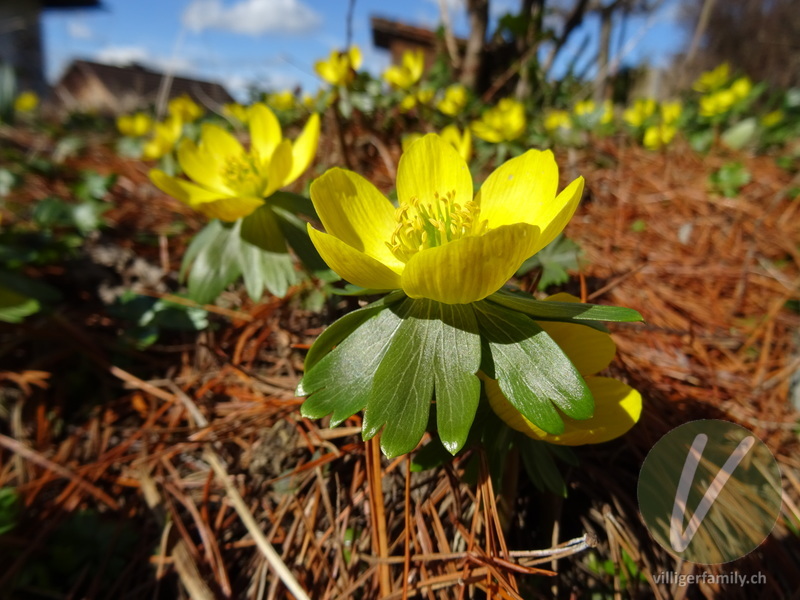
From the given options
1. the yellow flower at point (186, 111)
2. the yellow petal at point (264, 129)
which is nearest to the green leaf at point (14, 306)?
the yellow petal at point (264, 129)

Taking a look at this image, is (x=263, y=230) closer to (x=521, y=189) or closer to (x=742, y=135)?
(x=521, y=189)

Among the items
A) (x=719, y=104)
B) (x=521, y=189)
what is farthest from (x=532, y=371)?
(x=719, y=104)

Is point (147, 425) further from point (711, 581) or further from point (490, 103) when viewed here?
point (490, 103)


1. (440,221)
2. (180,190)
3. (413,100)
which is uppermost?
(413,100)

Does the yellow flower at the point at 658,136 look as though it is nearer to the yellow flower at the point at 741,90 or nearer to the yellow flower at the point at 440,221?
the yellow flower at the point at 741,90

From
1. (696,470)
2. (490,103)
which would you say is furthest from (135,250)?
(490,103)

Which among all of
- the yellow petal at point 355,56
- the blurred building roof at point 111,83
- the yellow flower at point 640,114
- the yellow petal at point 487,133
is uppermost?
the blurred building roof at point 111,83

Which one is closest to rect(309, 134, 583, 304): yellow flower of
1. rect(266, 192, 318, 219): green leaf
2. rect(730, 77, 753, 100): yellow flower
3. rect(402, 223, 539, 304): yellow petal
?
rect(402, 223, 539, 304): yellow petal
